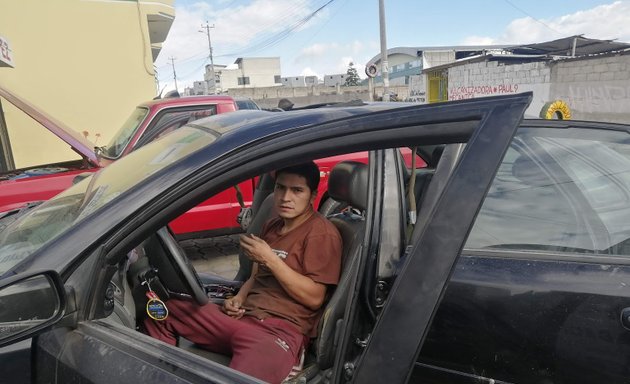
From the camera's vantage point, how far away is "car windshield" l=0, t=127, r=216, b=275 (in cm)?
138

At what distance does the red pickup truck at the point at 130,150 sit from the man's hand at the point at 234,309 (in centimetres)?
150

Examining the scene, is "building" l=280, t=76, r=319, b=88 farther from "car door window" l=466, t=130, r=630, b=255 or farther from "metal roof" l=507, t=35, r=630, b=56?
"car door window" l=466, t=130, r=630, b=255

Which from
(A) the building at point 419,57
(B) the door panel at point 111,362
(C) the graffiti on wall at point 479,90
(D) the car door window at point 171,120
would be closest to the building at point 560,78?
(C) the graffiti on wall at point 479,90

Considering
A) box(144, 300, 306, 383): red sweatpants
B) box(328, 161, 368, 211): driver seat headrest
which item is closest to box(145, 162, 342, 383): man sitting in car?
box(144, 300, 306, 383): red sweatpants

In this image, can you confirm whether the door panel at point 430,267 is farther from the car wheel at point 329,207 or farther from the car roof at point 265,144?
the car wheel at point 329,207

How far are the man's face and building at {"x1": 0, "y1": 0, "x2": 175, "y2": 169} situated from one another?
8924mm

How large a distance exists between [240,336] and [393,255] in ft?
2.20

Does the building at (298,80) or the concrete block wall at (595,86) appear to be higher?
the building at (298,80)

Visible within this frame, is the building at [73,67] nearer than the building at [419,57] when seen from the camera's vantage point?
Yes

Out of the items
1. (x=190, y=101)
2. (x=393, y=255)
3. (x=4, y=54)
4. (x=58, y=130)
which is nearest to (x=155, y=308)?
(x=393, y=255)

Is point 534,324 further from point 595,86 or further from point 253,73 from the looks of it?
point 253,73

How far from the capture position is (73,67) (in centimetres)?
1002

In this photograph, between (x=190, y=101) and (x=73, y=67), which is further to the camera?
(x=73, y=67)

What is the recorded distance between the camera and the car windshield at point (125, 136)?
4684 millimetres
